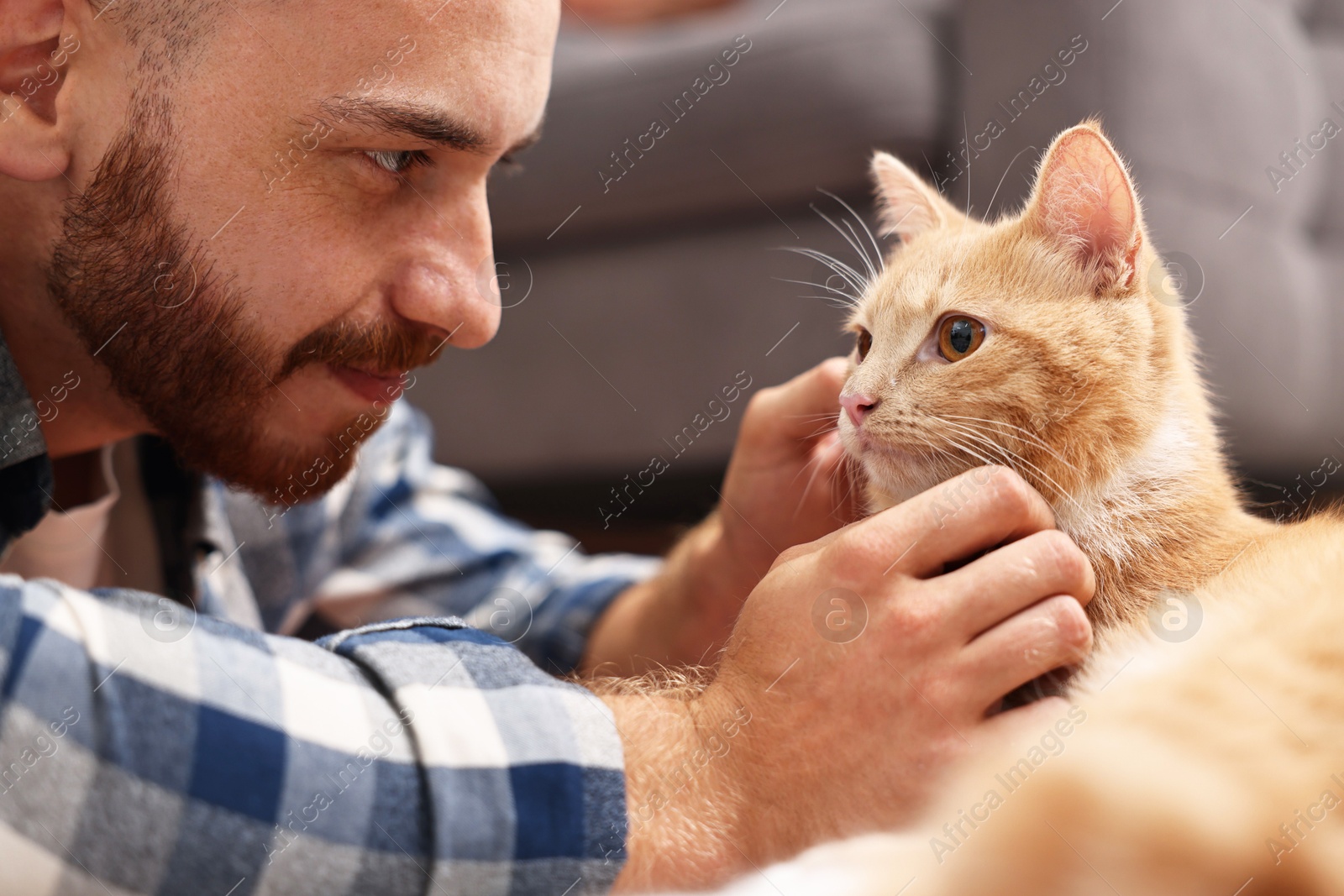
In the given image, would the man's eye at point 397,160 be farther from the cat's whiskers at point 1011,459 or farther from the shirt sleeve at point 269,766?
the cat's whiskers at point 1011,459

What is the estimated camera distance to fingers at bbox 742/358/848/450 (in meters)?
1.00

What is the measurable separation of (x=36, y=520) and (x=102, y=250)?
11.7 inches

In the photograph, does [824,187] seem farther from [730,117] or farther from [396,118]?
[396,118]

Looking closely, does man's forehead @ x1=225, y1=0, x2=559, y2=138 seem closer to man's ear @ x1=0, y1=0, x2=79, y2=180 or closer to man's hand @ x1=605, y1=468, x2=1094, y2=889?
A: man's ear @ x1=0, y1=0, x2=79, y2=180

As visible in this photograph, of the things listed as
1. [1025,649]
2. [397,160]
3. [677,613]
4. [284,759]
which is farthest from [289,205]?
[1025,649]

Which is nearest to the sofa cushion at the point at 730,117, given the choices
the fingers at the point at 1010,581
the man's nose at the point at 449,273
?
the man's nose at the point at 449,273

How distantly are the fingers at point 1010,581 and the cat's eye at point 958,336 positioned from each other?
0.61ft

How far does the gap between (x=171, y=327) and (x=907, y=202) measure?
812 mm

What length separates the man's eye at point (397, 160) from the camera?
0.94 m

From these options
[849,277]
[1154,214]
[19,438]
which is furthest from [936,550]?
[19,438]

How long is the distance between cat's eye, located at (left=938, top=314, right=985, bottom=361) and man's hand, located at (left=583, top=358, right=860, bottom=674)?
0.54 ft

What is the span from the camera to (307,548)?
1.47 meters

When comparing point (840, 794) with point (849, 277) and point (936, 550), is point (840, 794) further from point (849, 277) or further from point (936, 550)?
point (849, 277)

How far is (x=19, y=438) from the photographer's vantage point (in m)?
0.88
